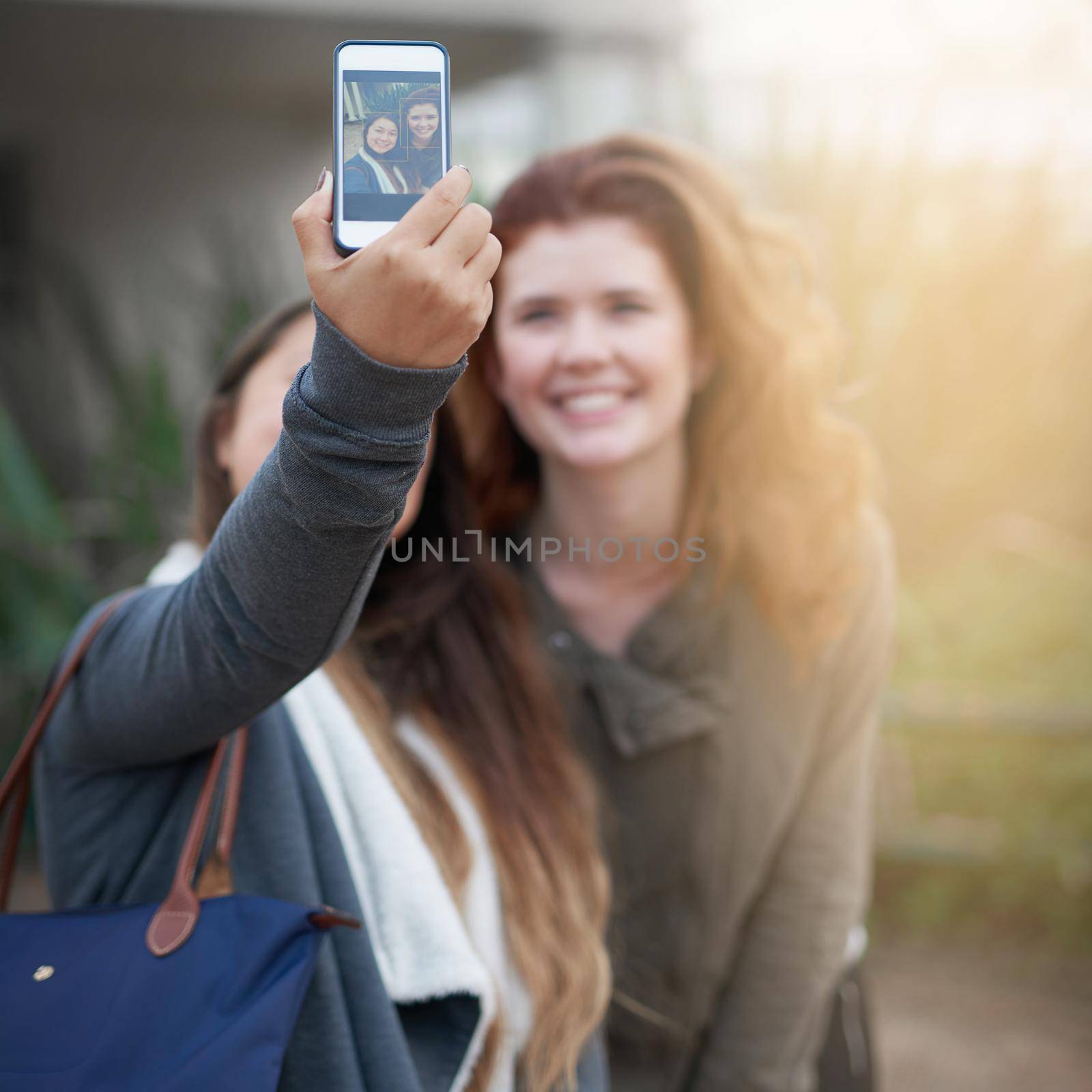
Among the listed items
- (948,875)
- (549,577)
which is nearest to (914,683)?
(948,875)

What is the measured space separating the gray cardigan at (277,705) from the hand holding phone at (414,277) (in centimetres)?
2

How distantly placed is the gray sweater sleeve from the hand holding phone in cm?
1

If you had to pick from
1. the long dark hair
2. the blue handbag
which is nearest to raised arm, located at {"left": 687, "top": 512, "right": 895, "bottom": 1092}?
the long dark hair

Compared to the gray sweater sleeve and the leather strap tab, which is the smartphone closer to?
the gray sweater sleeve

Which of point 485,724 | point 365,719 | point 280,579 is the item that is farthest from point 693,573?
point 280,579

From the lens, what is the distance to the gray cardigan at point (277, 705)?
2.34ft

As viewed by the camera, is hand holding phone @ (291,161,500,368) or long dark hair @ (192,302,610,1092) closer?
hand holding phone @ (291,161,500,368)

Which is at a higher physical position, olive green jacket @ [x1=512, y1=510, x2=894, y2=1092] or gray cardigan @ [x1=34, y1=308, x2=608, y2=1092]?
gray cardigan @ [x1=34, y1=308, x2=608, y2=1092]

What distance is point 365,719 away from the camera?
1235 millimetres

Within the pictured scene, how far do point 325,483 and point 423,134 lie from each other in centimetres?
25

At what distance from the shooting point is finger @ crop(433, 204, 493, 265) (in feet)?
2.19

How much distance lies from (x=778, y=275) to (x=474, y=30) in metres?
2.92

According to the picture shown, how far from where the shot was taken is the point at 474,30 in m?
4.18

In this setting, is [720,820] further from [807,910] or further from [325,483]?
[325,483]
